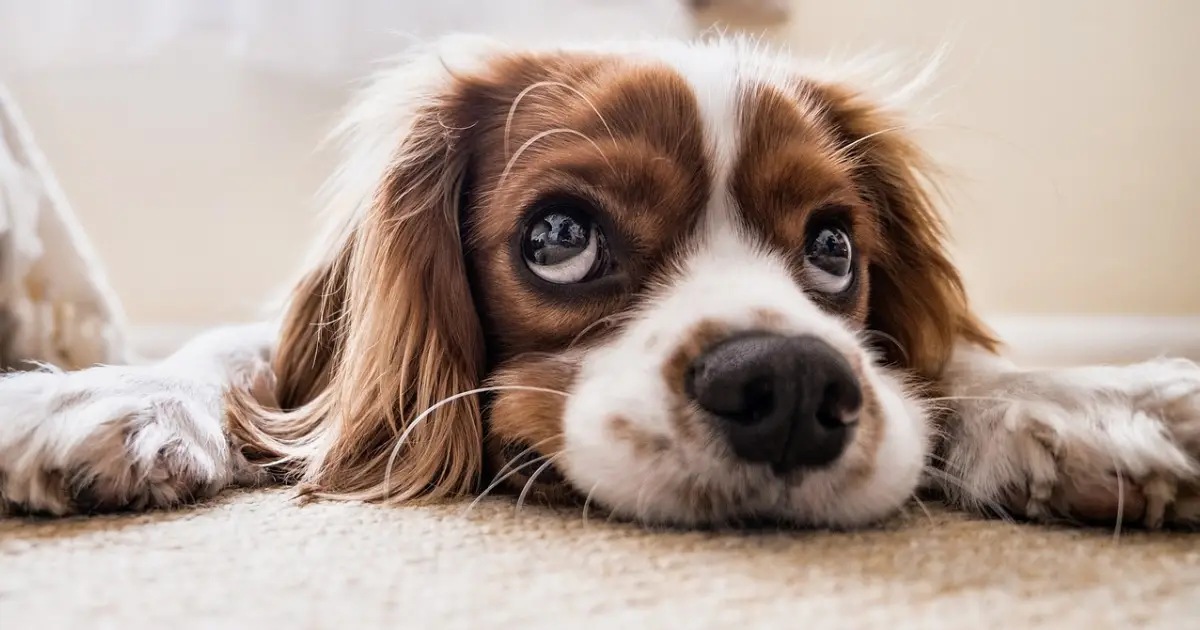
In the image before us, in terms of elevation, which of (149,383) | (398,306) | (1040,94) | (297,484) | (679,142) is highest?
(1040,94)

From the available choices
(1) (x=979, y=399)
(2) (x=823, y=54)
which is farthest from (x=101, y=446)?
(2) (x=823, y=54)

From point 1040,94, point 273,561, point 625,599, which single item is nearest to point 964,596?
point 625,599

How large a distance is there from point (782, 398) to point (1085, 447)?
348 millimetres

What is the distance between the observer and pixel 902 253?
164 cm

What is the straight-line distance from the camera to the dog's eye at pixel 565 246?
1.24m

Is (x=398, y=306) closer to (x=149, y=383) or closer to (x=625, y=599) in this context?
(x=149, y=383)

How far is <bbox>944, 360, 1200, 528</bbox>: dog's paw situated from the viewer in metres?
1.01

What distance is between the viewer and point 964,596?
78cm

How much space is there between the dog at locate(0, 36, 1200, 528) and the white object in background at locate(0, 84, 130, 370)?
35 cm

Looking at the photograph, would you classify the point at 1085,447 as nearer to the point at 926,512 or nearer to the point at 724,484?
the point at 926,512

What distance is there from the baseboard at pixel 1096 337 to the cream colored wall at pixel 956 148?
0.32ft

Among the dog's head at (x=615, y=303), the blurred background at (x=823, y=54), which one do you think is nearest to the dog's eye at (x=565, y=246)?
the dog's head at (x=615, y=303)

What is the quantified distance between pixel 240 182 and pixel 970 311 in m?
2.24

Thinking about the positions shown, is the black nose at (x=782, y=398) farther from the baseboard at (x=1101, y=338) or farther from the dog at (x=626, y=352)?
the baseboard at (x=1101, y=338)
